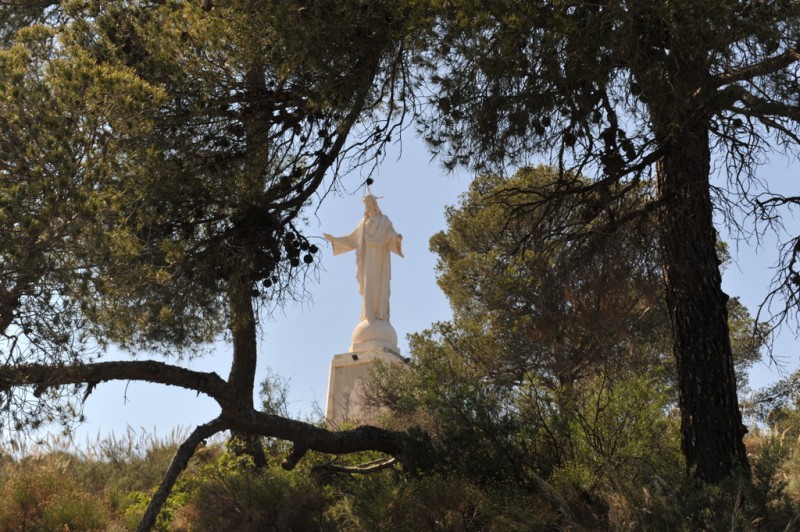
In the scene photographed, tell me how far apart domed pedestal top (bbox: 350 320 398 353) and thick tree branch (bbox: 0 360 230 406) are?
9.02m

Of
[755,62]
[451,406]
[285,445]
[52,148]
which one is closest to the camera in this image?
[52,148]

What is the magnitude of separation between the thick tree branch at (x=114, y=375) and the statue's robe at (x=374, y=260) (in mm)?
9647

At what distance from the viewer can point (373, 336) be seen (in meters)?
17.2

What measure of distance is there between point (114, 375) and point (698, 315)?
13.8 ft

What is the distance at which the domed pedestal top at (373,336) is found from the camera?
17.1 metres

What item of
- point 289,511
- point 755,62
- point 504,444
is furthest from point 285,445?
point 755,62

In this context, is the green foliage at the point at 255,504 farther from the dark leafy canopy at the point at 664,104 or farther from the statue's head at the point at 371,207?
the statue's head at the point at 371,207

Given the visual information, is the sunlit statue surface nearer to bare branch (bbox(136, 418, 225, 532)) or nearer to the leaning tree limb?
the leaning tree limb

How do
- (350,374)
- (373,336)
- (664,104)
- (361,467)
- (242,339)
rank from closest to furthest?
1. (664,104)
2. (242,339)
3. (361,467)
4. (350,374)
5. (373,336)

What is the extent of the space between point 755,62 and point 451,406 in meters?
3.73

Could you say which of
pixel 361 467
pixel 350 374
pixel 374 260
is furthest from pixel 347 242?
pixel 361 467

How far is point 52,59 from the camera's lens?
676cm

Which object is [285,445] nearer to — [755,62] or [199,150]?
[199,150]

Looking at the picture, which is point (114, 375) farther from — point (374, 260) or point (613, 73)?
point (374, 260)
